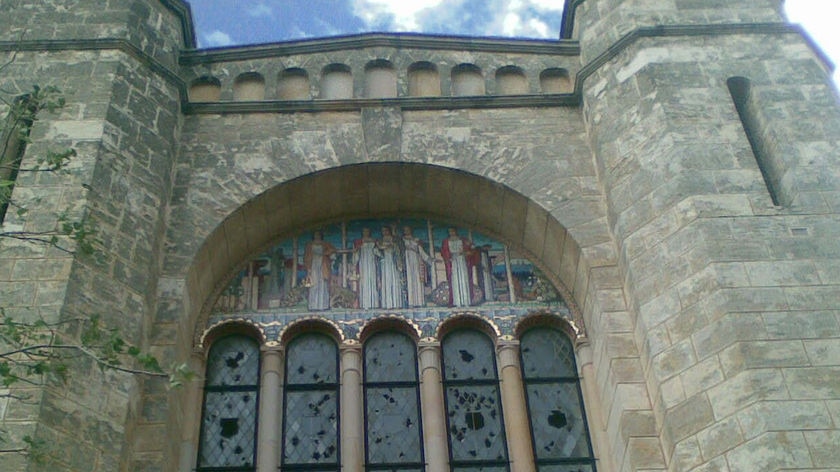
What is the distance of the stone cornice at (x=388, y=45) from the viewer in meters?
13.0

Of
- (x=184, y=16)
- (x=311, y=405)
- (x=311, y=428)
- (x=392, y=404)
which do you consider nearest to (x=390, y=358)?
(x=392, y=404)

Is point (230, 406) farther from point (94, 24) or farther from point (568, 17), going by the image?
point (568, 17)

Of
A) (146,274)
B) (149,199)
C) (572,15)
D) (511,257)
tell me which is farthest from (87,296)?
(572,15)

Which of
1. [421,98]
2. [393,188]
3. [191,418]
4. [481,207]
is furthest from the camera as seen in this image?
[421,98]

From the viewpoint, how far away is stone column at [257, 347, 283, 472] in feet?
32.7

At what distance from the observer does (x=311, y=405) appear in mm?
10531

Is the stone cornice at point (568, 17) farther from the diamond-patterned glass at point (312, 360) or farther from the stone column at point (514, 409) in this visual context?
the diamond-patterned glass at point (312, 360)

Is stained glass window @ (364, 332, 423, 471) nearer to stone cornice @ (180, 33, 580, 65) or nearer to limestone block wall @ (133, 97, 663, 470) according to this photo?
limestone block wall @ (133, 97, 663, 470)

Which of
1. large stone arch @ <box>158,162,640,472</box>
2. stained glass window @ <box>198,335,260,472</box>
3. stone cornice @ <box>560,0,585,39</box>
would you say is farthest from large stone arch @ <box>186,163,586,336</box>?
stone cornice @ <box>560,0,585,39</box>

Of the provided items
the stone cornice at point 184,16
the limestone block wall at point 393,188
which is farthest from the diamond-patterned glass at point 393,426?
the stone cornice at point 184,16

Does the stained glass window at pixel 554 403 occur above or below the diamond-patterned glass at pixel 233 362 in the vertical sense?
below

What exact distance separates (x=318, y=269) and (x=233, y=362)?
1.42m

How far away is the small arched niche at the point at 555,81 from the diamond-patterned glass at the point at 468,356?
133 inches

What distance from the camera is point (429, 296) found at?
37.2 feet
